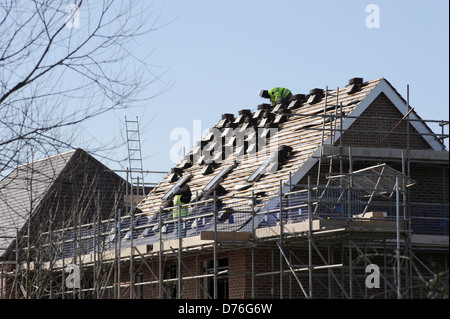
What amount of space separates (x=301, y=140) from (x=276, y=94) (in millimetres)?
4582

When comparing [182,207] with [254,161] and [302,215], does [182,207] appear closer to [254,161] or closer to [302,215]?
[254,161]

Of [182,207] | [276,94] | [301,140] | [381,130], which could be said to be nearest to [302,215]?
[182,207]

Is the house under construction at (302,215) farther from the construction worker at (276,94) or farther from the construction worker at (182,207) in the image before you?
the construction worker at (276,94)

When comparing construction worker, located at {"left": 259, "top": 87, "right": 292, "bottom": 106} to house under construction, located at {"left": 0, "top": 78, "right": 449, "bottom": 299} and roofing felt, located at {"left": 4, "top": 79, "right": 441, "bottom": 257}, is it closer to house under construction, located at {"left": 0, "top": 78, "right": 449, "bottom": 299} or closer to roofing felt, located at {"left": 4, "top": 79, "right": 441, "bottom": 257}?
roofing felt, located at {"left": 4, "top": 79, "right": 441, "bottom": 257}

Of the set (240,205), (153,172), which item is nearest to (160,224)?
(240,205)

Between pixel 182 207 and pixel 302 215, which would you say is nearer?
pixel 302 215

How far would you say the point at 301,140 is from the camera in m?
24.6

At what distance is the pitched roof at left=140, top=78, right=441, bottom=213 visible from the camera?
910 inches

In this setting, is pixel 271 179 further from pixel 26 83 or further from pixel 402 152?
pixel 26 83

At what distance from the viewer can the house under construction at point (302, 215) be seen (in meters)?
20.6

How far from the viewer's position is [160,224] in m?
23.4

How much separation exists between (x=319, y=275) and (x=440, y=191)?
4.85 m

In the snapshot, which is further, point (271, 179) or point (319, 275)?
point (271, 179)
